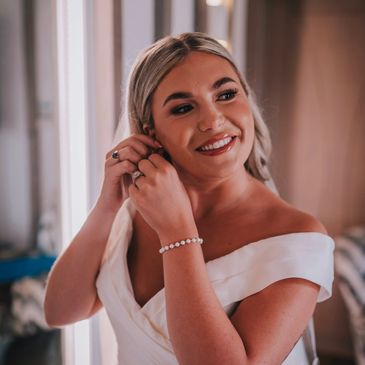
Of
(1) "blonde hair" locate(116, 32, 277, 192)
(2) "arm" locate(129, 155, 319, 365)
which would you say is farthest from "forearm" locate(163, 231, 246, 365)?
(1) "blonde hair" locate(116, 32, 277, 192)

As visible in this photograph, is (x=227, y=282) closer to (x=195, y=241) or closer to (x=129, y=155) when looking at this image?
(x=195, y=241)

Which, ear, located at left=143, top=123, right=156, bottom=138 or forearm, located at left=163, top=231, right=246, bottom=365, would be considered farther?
ear, located at left=143, top=123, right=156, bottom=138

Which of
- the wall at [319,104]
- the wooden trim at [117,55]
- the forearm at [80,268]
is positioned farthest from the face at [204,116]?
the wall at [319,104]

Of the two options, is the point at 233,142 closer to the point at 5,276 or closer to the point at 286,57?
the point at 5,276

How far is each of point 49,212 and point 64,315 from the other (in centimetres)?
25

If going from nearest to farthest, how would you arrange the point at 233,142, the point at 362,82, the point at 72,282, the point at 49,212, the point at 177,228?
the point at 177,228 < the point at 233,142 < the point at 72,282 < the point at 49,212 < the point at 362,82

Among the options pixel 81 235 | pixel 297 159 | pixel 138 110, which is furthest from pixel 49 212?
pixel 297 159

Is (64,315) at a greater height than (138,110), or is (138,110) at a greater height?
(138,110)

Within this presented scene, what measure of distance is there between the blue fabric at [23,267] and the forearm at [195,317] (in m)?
0.42

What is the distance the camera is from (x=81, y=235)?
957mm

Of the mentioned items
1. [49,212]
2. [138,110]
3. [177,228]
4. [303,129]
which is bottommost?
[303,129]

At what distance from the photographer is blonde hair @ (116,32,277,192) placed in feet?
2.79

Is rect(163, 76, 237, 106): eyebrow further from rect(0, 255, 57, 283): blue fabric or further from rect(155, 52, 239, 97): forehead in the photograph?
rect(0, 255, 57, 283): blue fabric

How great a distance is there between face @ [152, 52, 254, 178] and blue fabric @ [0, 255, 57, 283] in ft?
1.39
